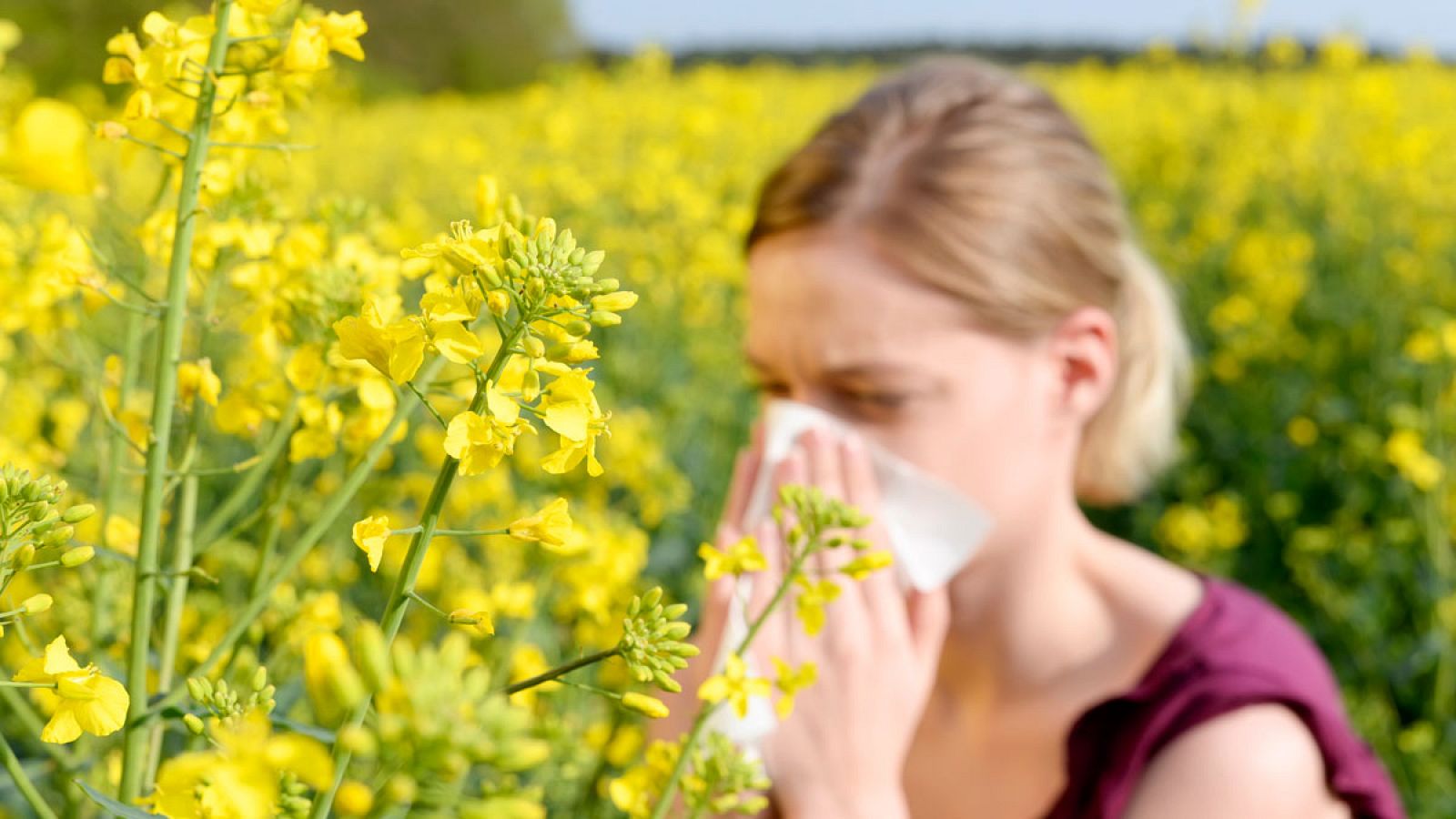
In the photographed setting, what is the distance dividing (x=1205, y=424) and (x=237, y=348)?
118 inches

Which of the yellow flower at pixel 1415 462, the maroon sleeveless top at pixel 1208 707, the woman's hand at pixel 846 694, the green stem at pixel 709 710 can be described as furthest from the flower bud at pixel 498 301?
the yellow flower at pixel 1415 462

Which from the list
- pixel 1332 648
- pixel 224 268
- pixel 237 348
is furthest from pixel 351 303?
pixel 1332 648

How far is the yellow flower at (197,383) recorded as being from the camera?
63cm

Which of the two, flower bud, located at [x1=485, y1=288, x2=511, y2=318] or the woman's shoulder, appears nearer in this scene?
flower bud, located at [x1=485, y1=288, x2=511, y2=318]

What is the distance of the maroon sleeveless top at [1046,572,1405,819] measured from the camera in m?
1.57

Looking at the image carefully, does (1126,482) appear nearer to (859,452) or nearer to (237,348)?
(859,452)

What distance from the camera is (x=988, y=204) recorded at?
173 centimetres

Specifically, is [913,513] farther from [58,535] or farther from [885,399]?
[58,535]

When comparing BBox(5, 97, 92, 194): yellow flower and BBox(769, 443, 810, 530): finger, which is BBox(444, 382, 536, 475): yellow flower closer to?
BBox(5, 97, 92, 194): yellow flower

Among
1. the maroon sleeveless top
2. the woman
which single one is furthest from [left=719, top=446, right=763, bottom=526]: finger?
the maroon sleeveless top

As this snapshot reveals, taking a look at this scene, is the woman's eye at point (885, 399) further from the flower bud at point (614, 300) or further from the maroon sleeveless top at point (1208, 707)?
the flower bud at point (614, 300)

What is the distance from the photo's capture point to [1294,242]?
4359 mm

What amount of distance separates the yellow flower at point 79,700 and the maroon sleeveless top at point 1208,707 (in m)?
1.37

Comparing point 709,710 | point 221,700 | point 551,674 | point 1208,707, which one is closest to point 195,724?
point 221,700
